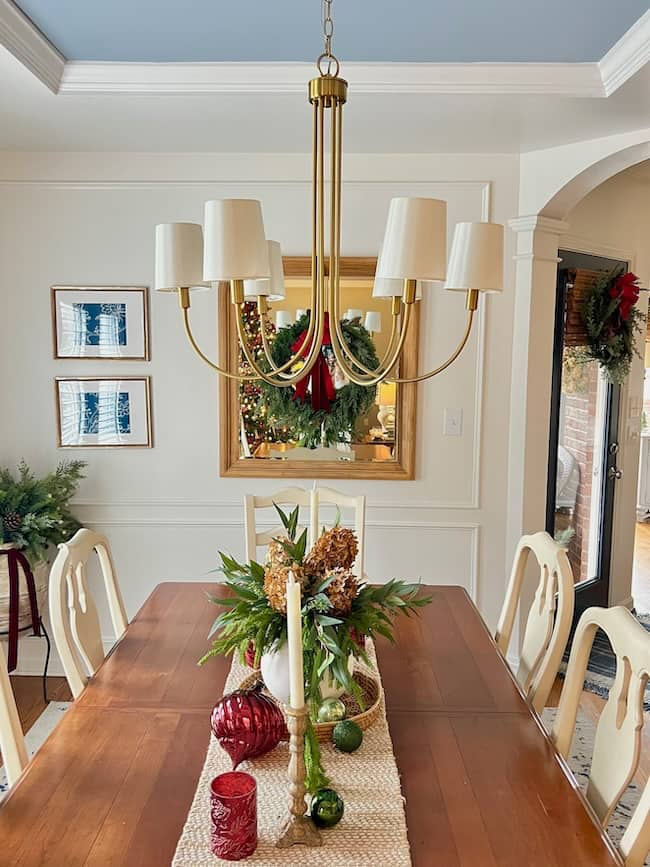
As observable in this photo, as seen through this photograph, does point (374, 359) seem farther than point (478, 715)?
Yes

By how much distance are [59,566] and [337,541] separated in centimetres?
79

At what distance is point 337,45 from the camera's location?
221cm

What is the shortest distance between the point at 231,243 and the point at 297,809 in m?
1.02

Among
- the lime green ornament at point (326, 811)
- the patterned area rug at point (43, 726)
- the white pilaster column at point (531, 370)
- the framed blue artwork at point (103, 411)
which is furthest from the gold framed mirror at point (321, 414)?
the lime green ornament at point (326, 811)

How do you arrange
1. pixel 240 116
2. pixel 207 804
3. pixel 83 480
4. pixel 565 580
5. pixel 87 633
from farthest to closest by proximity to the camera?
pixel 83 480, pixel 240 116, pixel 87 633, pixel 565 580, pixel 207 804

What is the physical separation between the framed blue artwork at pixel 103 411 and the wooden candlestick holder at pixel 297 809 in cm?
236

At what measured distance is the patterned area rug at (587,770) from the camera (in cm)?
236

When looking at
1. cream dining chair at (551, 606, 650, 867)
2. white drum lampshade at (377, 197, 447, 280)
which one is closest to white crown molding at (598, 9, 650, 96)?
white drum lampshade at (377, 197, 447, 280)

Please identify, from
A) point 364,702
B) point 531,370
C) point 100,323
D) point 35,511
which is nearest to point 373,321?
point 531,370

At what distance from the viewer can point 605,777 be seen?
138cm

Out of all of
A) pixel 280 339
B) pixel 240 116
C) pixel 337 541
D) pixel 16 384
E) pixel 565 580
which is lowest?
pixel 565 580

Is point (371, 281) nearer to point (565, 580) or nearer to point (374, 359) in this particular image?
point (374, 359)

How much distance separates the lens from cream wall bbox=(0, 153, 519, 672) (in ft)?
10.6

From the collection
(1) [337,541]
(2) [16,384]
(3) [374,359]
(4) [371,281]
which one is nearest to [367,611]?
(1) [337,541]
